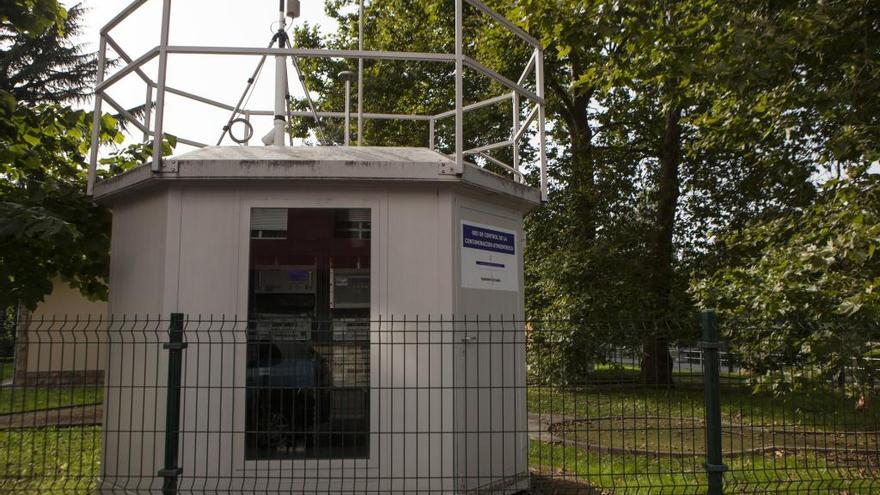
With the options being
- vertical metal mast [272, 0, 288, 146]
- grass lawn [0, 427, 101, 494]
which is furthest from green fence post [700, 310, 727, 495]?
grass lawn [0, 427, 101, 494]

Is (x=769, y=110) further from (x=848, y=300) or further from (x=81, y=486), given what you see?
(x=81, y=486)

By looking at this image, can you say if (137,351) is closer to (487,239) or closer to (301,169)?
(301,169)

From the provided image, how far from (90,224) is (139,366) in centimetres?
191

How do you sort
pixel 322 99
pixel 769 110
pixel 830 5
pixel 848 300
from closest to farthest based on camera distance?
pixel 848 300 → pixel 830 5 → pixel 769 110 → pixel 322 99

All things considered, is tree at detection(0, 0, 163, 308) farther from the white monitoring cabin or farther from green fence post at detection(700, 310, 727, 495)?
green fence post at detection(700, 310, 727, 495)

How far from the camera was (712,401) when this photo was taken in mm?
5109

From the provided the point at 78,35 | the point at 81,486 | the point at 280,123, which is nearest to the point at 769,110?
the point at 280,123

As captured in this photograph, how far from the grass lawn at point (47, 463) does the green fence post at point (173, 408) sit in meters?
0.88

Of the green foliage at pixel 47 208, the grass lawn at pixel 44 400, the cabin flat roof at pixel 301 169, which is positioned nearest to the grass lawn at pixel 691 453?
the grass lawn at pixel 44 400

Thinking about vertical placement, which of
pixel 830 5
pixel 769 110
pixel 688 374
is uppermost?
pixel 830 5

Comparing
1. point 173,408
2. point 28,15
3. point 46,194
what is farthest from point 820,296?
point 28,15

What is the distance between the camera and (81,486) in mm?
6570

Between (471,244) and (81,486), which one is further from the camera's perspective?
(81,486)

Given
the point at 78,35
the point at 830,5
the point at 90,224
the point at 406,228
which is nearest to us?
the point at 406,228
